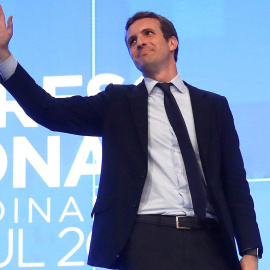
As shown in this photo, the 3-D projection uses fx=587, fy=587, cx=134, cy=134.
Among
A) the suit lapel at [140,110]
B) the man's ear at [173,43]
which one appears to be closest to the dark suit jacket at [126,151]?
the suit lapel at [140,110]

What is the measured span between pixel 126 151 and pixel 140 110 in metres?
0.15

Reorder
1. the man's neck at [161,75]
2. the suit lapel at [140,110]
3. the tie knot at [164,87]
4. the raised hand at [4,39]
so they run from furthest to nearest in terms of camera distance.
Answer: the man's neck at [161,75]
the tie knot at [164,87]
the suit lapel at [140,110]
the raised hand at [4,39]

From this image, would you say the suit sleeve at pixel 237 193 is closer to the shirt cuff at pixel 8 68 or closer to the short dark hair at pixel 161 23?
Answer: the short dark hair at pixel 161 23

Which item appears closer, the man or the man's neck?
the man

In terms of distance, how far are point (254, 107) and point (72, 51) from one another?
2.86 ft

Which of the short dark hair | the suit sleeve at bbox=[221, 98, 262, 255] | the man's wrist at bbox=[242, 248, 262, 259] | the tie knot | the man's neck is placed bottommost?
the man's wrist at bbox=[242, 248, 262, 259]

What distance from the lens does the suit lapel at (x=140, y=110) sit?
167cm

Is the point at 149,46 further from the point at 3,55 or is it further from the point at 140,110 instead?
the point at 3,55

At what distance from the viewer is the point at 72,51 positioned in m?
2.73

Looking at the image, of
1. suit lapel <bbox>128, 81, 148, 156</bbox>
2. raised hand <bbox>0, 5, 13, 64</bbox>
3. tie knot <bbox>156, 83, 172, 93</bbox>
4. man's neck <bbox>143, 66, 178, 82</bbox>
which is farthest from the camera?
man's neck <bbox>143, 66, 178, 82</bbox>

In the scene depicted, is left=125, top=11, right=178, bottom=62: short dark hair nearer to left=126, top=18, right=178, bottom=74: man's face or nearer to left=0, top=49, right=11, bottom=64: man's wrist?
left=126, top=18, right=178, bottom=74: man's face

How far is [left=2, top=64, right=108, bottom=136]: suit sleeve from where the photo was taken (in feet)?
5.13

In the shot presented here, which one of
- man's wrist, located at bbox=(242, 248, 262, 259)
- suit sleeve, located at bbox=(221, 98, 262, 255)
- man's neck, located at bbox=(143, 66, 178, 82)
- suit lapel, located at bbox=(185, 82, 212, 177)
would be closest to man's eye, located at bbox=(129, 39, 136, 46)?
man's neck, located at bbox=(143, 66, 178, 82)

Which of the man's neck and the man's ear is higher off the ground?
the man's ear
